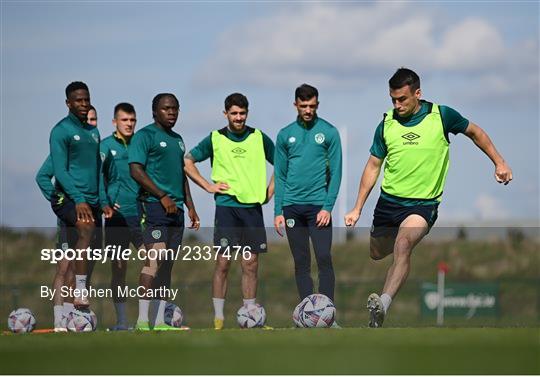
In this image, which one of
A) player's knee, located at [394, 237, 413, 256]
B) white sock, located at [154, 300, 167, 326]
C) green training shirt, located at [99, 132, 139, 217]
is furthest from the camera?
green training shirt, located at [99, 132, 139, 217]

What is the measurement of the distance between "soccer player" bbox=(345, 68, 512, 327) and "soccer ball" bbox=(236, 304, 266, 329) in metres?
1.76

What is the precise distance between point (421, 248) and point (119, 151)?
105 ft

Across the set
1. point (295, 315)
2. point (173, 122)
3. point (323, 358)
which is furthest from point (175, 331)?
point (323, 358)

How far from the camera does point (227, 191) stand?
15.3 m

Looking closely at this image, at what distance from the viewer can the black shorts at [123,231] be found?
16.1 m

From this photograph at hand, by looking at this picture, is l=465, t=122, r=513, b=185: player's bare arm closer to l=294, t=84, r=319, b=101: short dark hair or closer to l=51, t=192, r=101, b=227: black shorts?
l=294, t=84, r=319, b=101: short dark hair

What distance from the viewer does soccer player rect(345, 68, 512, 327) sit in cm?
1411

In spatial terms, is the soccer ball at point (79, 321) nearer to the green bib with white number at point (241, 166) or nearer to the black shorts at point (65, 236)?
the black shorts at point (65, 236)

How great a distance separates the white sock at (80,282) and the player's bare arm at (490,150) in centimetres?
492

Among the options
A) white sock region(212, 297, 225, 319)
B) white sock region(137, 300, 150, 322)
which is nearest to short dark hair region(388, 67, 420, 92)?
white sock region(212, 297, 225, 319)

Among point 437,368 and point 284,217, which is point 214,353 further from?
point 284,217

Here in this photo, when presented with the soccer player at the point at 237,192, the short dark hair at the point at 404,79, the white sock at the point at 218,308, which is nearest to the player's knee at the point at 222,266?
the soccer player at the point at 237,192

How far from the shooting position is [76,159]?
1524cm

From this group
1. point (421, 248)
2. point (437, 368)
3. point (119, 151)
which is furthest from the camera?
point (421, 248)
